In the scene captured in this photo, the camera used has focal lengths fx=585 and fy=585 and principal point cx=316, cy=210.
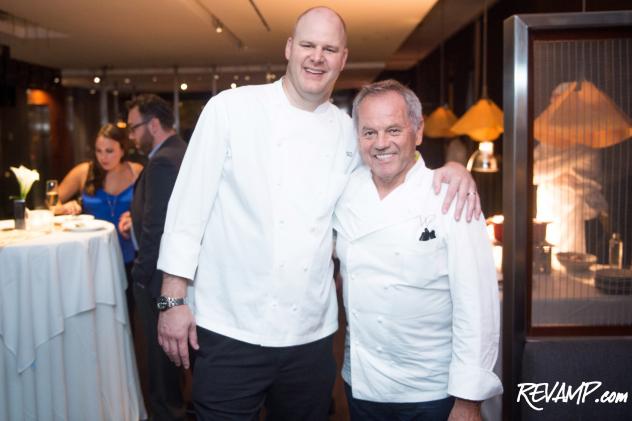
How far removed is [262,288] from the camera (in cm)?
161

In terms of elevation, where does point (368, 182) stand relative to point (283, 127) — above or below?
below

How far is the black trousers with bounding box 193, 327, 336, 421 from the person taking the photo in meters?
1.62

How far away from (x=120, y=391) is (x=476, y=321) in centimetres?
212

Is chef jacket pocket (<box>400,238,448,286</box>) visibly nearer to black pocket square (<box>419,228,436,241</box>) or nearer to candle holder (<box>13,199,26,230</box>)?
black pocket square (<box>419,228,436,241</box>)

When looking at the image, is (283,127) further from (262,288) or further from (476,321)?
(476,321)

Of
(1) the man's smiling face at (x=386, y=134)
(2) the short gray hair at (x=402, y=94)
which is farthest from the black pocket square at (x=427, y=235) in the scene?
(2) the short gray hair at (x=402, y=94)

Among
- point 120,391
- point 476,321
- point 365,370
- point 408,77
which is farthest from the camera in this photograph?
point 408,77

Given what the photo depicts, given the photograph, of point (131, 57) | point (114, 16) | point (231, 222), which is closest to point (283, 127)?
point (231, 222)

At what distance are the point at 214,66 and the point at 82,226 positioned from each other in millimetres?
7667

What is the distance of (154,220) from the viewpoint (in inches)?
103

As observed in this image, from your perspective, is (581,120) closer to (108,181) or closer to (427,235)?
(427,235)
